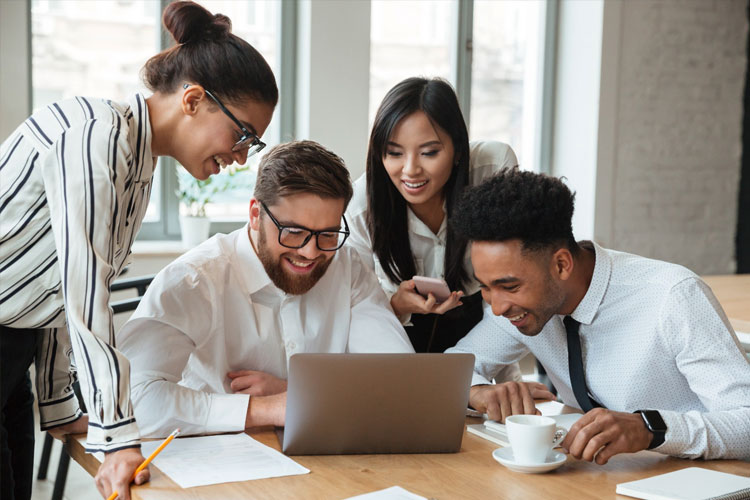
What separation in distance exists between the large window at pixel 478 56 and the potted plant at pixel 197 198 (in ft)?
3.18

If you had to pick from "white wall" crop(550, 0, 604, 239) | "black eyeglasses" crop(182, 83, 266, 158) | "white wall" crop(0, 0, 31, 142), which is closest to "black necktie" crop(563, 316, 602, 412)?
"black eyeglasses" crop(182, 83, 266, 158)

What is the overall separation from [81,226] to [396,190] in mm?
1304

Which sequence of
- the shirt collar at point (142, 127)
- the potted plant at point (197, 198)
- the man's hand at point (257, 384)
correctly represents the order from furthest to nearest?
the potted plant at point (197, 198) → the man's hand at point (257, 384) → the shirt collar at point (142, 127)

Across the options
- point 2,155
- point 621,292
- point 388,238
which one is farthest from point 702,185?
point 2,155

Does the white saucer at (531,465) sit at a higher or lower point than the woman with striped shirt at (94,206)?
lower

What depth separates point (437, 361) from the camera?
4.94 ft

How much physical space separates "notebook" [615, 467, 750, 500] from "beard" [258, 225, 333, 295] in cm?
84

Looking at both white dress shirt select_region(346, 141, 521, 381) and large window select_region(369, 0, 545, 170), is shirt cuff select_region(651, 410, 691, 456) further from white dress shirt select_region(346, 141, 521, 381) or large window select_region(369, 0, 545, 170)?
large window select_region(369, 0, 545, 170)

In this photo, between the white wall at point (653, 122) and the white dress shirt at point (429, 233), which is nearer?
the white dress shirt at point (429, 233)

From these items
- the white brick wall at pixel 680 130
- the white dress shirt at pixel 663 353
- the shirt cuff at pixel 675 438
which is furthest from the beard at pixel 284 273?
the white brick wall at pixel 680 130

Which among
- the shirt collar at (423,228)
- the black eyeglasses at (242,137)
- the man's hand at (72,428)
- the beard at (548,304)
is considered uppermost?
the black eyeglasses at (242,137)

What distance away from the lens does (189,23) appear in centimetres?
165

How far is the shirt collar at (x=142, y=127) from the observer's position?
1523 millimetres

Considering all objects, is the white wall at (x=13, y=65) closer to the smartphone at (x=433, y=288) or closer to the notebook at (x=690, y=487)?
the smartphone at (x=433, y=288)
